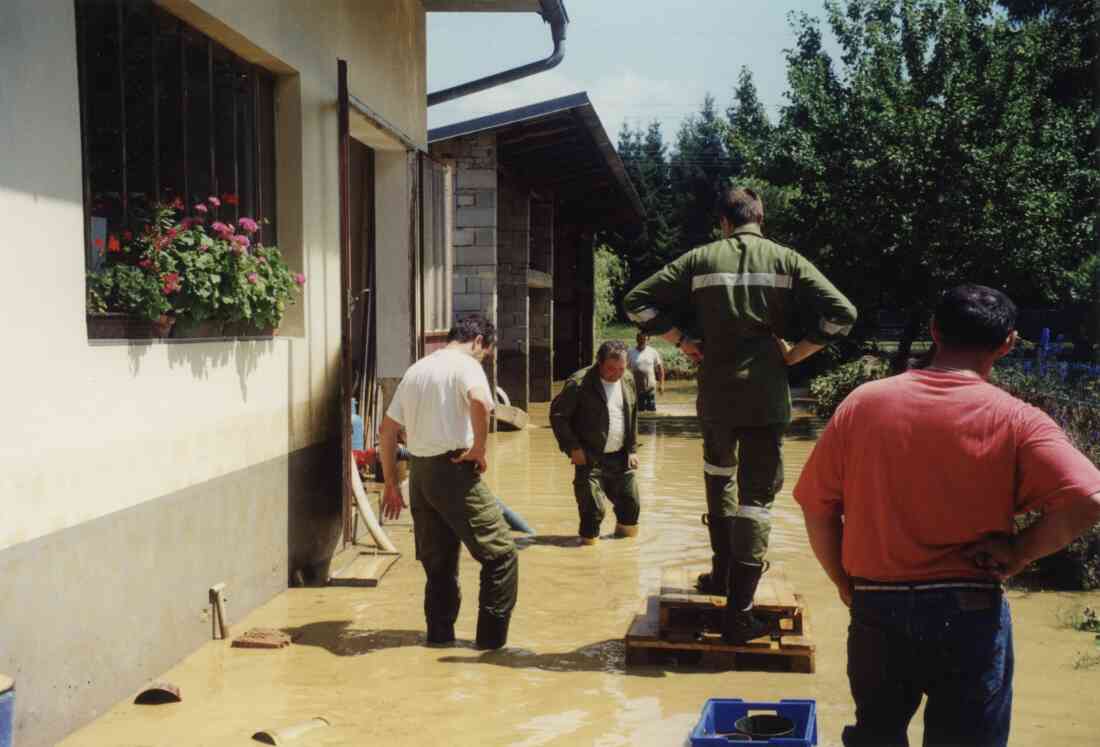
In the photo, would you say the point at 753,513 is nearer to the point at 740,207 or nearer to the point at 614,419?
the point at 740,207

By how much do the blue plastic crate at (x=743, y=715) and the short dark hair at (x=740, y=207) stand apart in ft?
8.92

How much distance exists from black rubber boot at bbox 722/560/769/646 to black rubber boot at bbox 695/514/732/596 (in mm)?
255

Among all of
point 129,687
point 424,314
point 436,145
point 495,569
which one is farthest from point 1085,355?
point 129,687

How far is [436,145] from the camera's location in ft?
51.4

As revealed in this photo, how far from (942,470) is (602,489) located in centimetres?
632

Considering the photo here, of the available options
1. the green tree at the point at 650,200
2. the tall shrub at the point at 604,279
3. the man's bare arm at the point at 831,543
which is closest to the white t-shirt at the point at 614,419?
the man's bare arm at the point at 831,543

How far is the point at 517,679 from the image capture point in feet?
18.2

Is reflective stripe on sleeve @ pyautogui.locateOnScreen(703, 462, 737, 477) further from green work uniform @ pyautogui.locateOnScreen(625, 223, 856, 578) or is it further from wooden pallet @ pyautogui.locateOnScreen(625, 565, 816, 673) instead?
wooden pallet @ pyautogui.locateOnScreen(625, 565, 816, 673)

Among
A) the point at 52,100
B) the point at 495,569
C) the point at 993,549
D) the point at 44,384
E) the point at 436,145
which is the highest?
the point at 436,145

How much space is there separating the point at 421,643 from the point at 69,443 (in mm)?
2279

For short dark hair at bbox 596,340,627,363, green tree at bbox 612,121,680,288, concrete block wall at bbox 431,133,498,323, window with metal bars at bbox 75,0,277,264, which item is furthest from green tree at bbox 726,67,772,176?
green tree at bbox 612,121,680,288

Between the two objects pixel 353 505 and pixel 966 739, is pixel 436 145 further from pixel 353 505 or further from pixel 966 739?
pixel 966 739

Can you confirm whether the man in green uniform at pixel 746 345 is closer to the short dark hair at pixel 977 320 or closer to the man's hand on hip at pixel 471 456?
the man's hand on hip at pixel 471 456

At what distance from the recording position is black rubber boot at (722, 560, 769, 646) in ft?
18.2
